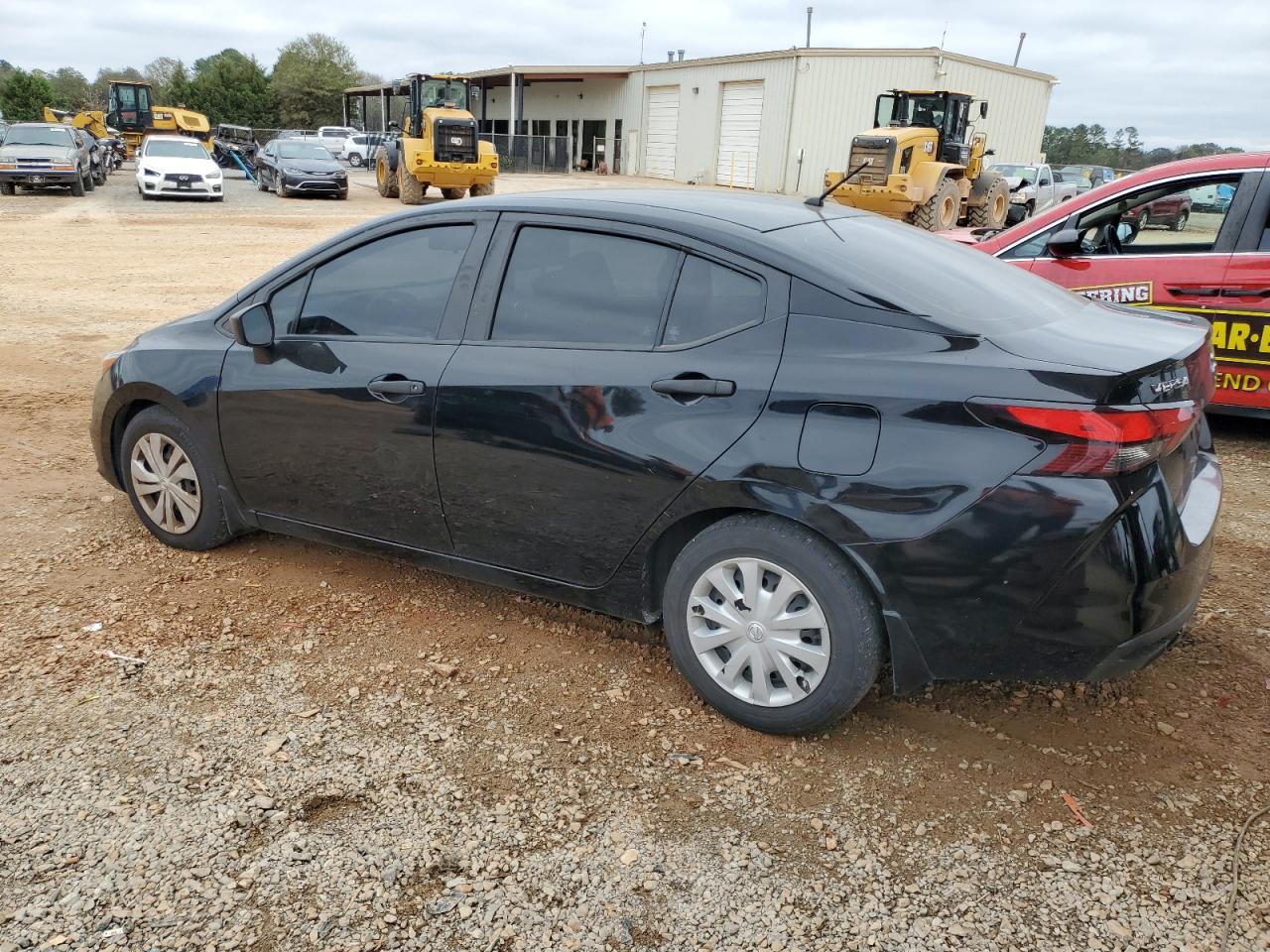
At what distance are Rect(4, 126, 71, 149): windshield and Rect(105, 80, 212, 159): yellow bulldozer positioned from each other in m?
11.8

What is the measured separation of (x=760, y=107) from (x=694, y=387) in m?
37.0

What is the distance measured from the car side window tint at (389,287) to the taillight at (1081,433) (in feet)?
6.33

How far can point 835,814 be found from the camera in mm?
2740

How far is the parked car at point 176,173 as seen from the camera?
23188 mm

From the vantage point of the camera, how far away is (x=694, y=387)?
2939 millimetres

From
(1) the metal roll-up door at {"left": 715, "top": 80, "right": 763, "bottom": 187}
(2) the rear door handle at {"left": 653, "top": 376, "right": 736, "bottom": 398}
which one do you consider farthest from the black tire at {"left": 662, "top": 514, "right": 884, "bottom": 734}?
(1) the metal roll-up door at {"left": 715, "top": 80, "right": 763, "bottom": 187}

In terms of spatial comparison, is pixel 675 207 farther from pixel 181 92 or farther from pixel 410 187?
A: pixel 181 92

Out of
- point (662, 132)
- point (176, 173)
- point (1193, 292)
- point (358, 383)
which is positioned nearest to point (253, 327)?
point (358, 383)

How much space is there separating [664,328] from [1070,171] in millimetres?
32614

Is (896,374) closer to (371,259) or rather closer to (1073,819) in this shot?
(1073,819)

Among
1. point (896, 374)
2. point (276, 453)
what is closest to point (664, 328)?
point (896, 374)

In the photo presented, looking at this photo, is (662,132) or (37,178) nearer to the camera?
(37,178)

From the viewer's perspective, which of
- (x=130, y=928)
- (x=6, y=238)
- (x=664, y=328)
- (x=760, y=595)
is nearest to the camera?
(x=130, y=928)

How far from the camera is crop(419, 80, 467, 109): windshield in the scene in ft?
78.4
